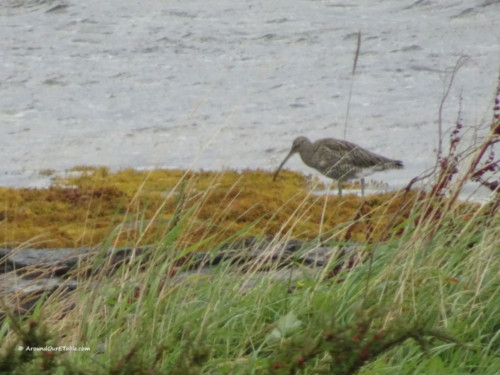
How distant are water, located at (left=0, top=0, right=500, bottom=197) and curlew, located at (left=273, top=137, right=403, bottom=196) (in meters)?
0.88

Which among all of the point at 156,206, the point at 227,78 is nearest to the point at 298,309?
the point at 156,206

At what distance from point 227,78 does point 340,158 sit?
24.7ft

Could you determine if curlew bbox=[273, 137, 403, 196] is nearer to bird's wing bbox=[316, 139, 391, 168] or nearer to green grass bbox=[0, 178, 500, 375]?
bird's wing bbox=[316, 139, 391, 168]

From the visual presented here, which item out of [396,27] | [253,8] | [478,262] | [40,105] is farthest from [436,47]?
[478,262]

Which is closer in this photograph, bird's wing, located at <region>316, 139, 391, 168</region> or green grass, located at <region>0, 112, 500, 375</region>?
green grass, located at <region>0, 112, 500, 375</region>

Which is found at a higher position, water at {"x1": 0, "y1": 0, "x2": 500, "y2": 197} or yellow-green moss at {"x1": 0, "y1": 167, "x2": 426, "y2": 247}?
yellow-green moss at {"x1": 0, "y1": 167, "x2": 426, "y2": 247}

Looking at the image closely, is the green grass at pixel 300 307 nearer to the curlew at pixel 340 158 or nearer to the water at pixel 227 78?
the curlew at pixel 340 158

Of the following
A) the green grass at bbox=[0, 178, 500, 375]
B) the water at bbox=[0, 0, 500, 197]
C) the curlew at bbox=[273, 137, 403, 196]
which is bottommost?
the water at bbox=[0, 0, 500, 197]

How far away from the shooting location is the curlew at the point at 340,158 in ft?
33.8

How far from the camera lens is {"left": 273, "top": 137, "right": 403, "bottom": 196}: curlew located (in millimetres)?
10289

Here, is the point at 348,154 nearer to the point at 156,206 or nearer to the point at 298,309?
the point at 156,206

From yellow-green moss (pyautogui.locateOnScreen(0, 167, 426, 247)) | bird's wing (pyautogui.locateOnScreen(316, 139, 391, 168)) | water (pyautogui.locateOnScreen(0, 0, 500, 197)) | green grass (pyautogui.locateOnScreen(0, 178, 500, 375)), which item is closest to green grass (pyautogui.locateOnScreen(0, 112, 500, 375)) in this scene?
green grass (pyautogui.locateOnScreen(0, 178, 500, 375))

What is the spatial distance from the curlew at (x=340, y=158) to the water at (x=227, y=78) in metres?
0.88

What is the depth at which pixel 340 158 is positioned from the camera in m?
10.5
